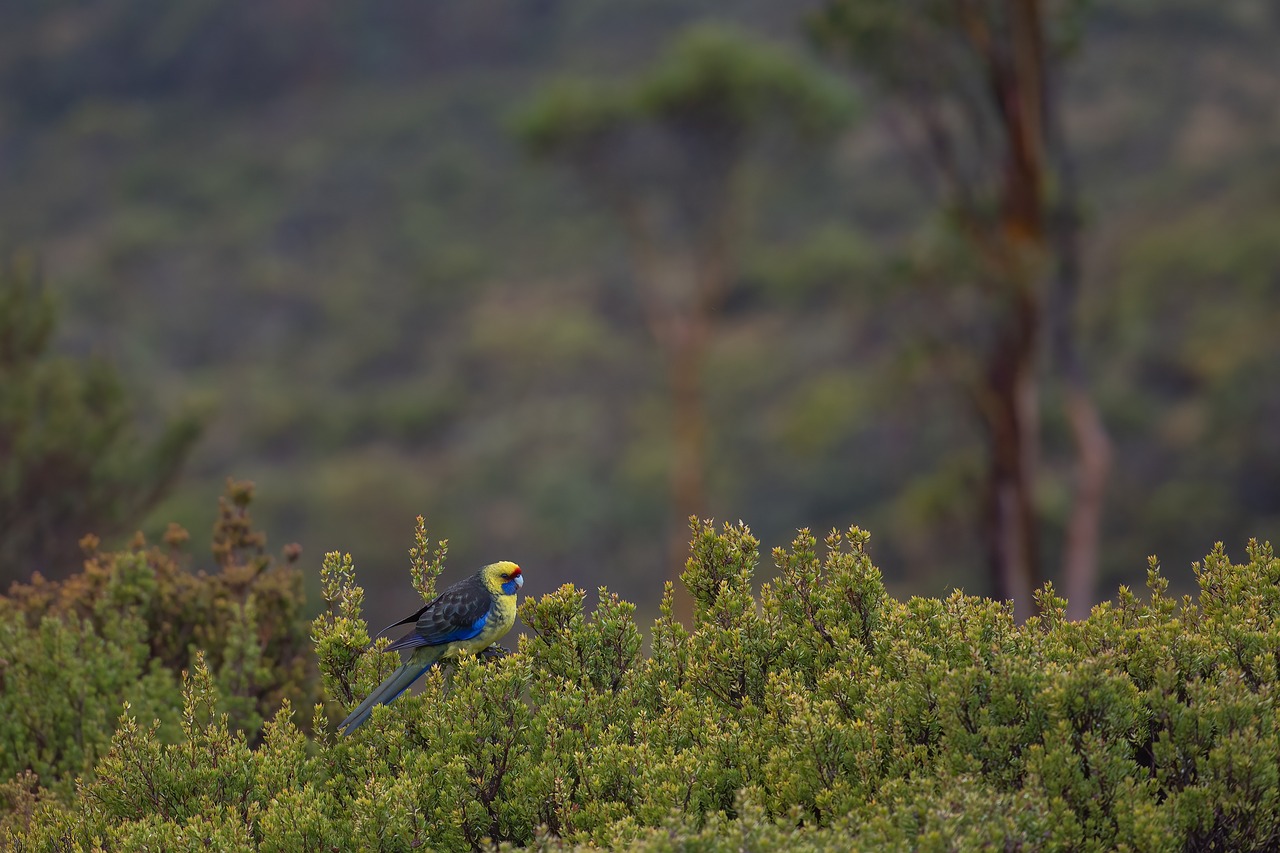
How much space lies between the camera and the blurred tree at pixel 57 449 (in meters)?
11.1

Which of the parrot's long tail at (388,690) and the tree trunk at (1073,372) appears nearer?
the parrot's long tail at (388,690)

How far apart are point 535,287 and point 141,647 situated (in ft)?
145

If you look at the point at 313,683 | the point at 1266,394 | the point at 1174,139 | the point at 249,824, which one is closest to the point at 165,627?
the point at 313,683

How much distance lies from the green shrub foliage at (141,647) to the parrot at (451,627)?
0.64m

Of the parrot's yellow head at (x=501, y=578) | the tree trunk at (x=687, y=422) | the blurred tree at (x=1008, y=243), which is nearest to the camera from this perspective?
the parrot's yellow head at (x=501, y=578)

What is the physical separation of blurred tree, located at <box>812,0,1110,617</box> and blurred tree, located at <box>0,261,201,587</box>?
8.00m

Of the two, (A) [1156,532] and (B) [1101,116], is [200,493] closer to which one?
(A) [1156,532]

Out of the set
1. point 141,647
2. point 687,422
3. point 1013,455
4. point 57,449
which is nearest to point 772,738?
point 141,647

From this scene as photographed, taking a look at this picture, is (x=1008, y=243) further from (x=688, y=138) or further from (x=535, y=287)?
(x=535, y=287)

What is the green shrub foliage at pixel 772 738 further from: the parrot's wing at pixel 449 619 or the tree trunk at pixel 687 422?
the tree trunk at pixel 687 422

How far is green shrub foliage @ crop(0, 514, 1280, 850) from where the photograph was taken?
3.96 metres

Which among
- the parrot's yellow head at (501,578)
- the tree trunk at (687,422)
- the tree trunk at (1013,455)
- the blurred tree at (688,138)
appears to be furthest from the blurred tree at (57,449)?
the blurred tree at (688,138)

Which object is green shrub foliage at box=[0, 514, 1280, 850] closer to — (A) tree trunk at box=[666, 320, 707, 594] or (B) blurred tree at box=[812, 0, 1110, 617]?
(B) blurred tree at box=[812, 0, 1110, 617]

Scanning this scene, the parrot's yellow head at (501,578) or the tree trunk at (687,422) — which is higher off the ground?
the tree trunk at (687,422)
